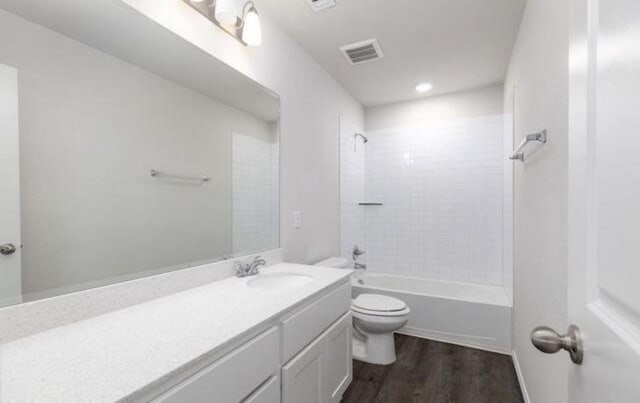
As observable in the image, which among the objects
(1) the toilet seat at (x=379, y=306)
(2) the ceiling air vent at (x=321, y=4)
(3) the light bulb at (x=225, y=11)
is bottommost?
(1) the toilet seat at (x=379, y=306)

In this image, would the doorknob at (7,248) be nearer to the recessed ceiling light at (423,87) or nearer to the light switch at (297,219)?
the light switch at (297,219)

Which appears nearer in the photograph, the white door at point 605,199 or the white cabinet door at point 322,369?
the white door at point 605,199

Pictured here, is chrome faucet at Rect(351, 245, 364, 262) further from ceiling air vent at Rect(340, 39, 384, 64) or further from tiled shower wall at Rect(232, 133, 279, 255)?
ceiling air vent at Rect(340, 39, 384, 64)

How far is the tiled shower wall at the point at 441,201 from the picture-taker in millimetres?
2922

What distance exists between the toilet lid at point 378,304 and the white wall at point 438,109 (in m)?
2.01

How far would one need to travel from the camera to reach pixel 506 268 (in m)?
2.78

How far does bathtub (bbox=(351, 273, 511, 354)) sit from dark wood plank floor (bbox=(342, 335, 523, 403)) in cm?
10

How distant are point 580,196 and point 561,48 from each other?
88 cm

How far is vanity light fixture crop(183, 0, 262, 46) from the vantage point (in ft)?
4.60

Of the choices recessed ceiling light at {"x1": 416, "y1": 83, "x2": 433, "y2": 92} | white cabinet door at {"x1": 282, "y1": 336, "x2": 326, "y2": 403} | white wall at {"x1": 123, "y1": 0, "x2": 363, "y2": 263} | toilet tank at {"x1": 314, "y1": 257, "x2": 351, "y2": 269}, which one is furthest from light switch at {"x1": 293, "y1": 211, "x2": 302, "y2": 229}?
recessed ceiling light at {"x1": 416, "y1": 83, "x2": 433, "y2": 92}

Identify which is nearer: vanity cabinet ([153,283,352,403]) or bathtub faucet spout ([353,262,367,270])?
vanity cabinet ([153,283,352,403])

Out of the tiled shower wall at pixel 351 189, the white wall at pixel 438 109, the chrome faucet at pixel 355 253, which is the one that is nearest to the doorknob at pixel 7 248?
the tiled shower wall at pixel 351 189

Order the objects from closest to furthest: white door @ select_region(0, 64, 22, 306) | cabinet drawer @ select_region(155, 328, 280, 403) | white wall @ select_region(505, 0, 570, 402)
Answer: cabinet drawer @ select_region(155, 328, 280, 403) → white door @ select_region(0, 64, 22, 306) → white wall @ select_region(505, 0, 570, 402)

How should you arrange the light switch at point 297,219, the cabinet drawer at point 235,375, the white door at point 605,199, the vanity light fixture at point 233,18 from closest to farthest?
the white door at point 605,199
the cabinet drawer at point 235,375
the vanity light fixture at point 233,18
the light switch at point 297,219
